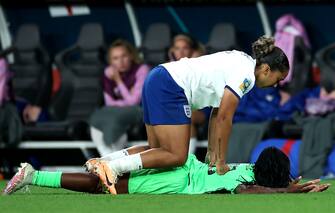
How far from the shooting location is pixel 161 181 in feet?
30.2

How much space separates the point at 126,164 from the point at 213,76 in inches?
39.1

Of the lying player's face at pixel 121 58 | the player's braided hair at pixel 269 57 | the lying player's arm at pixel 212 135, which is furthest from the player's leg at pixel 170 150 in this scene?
the lying player's face at pixel 121 58

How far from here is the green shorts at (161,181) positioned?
921cm

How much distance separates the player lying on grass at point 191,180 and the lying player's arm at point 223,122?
0.11m

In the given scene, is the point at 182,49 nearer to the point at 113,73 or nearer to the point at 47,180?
the point at 113,73

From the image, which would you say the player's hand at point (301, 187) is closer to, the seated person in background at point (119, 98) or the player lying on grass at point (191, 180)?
the player lying on grass at point (191, 180)

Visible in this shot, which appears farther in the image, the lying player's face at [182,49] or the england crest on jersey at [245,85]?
the lying player's face at [182,49]

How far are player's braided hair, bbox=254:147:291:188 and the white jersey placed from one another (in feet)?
1.77

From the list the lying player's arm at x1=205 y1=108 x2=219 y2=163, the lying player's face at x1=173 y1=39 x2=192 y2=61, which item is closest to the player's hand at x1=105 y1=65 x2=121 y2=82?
the lying player's face at x1=173 y1=39 x2=192 y2=61

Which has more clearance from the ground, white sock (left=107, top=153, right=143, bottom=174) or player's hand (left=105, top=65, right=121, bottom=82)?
player's hand (left=105, top=65, right=121, bottom=82)

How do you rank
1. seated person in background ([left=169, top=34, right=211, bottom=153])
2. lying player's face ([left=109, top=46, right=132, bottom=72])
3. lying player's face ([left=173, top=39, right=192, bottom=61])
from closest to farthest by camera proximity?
seated person in background ([left=169, top=34, right=211, bottom=153]) < lying player's face ([left=173, top=39, right=192, bottom=61]) < lying player's face ([left=109, top=46, right=132, bottom=72])

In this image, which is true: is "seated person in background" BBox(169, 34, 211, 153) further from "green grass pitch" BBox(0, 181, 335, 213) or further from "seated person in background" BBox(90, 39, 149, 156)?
"green grass pitch" BBox(0, 181, 335, 213)

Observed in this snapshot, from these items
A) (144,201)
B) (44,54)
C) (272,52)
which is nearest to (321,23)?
(44,54)

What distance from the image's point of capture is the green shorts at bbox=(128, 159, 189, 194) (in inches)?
363
